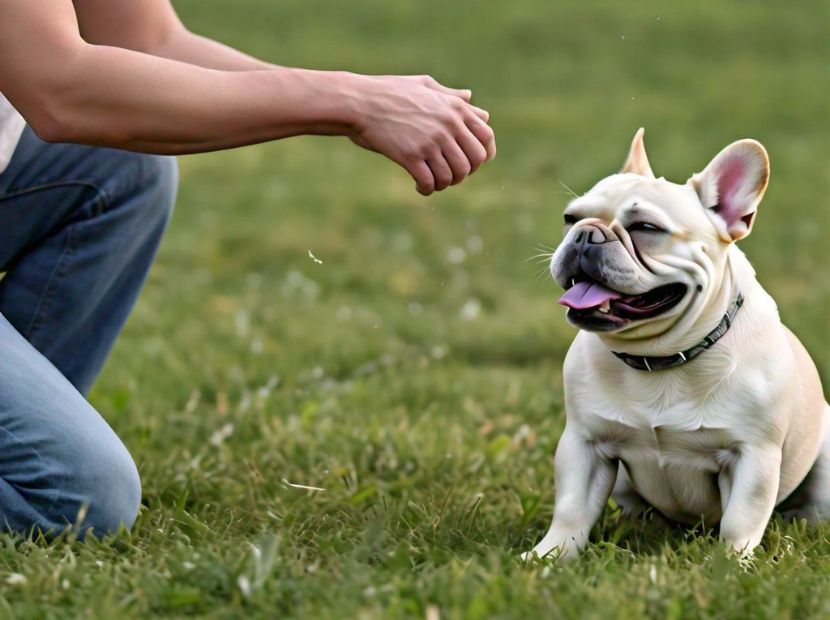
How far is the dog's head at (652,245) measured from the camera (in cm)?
251

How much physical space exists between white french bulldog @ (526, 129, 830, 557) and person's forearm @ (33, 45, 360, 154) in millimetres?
555

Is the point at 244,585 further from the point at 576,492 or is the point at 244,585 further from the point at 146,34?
the point at 146,34

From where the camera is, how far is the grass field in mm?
2246

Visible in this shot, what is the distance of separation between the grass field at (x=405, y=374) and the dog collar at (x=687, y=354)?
0.35 metres

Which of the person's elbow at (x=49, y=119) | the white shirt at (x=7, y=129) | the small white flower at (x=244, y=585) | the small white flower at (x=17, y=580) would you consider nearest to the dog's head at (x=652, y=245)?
the small white flower at (x=244, y=585)

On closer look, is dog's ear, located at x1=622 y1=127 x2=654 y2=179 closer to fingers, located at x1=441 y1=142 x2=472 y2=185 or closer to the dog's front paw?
fingers, located at x1=441 y1=142 x2=472 y2=185

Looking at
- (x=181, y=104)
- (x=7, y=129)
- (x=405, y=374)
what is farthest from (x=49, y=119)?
(x=405, y=374)

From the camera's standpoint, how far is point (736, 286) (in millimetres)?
2656

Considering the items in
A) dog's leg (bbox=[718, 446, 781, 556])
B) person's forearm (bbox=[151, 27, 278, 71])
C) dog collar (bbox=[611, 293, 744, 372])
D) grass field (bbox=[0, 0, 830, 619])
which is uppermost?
person's forearm (bbox=[151, 27, 278, 71])

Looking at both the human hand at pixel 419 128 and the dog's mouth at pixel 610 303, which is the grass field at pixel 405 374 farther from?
the human hand at pixel 419 128

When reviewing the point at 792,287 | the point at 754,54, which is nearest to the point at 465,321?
the point at 792,287

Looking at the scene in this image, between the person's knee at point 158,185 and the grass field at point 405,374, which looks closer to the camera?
the grass field at point 405,374

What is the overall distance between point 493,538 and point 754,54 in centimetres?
942

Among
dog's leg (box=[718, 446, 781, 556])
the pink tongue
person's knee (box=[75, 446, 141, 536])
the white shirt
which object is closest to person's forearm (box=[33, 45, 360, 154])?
the white shirt
